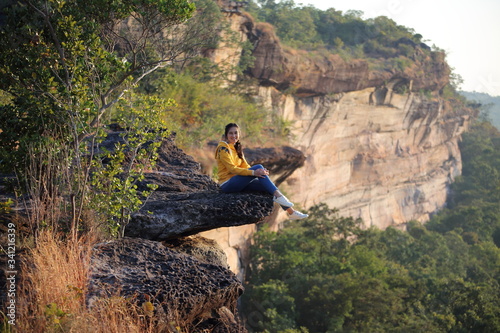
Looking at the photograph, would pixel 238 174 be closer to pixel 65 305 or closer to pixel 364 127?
pixel 65 305

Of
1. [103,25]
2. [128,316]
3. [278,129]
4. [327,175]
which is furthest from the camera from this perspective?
[327,175]

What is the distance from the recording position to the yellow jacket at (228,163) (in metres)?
4.50

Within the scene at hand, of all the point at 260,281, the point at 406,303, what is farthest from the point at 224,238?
the point at 406,303

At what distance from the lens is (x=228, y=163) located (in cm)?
460

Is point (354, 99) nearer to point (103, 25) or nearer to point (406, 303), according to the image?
point (406, 303)

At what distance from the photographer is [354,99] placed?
77.9 ft

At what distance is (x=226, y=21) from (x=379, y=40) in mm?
15898

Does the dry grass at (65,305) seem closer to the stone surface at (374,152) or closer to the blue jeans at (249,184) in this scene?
the blue jeans at (249,184)

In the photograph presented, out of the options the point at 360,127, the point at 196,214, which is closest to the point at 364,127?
the point at 360,127

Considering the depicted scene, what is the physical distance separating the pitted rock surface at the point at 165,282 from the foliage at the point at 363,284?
727 centimetres

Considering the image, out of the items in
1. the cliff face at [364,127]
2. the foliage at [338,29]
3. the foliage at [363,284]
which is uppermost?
the foliage at [338,29]

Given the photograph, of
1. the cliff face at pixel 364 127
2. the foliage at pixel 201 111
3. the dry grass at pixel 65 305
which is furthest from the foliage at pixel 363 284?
the dry grass at pixel 65 305

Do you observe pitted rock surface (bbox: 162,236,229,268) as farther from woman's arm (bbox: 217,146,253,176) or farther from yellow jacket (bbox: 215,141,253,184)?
woman's arm (bbox: 217,146,253,176)

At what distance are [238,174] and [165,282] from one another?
147 cm
